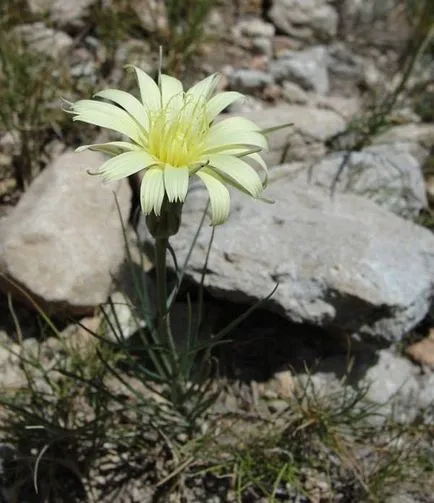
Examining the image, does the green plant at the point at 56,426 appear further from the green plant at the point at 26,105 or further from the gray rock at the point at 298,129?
the gray rock at the point at 298,129

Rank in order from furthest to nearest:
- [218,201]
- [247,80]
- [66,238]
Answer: [247,80]
[66,238]
[218,201]

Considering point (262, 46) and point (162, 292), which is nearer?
point (162, 292)

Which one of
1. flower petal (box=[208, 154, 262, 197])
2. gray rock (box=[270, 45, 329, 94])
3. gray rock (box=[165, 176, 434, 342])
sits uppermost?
flower petal (box=[208, 154, 262, 197])

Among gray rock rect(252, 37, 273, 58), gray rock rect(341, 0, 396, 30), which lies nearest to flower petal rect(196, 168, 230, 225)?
gray rock rect(252, 37, 273, 58)

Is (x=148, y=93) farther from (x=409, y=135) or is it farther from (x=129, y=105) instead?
(x=409, y=135)

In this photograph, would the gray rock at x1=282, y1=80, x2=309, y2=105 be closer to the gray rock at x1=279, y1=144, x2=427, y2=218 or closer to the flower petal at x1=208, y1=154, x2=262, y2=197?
the gray rock at x1=279, y1=144, x2=427, y2=218

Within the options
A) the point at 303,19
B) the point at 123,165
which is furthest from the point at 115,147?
the point at 303,19

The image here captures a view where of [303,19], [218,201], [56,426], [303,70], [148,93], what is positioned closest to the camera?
[218,201]

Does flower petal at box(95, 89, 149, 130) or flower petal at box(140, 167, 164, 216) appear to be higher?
flower petal at box(95, 89, 149, 130)

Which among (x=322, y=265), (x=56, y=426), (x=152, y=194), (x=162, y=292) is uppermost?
(x=152, y=194)
